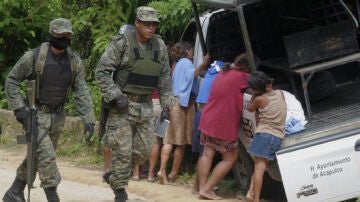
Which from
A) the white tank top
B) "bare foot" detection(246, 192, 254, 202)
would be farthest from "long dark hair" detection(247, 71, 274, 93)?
"bare foot" detection(246, 192, 254, 202)

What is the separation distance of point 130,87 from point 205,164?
165 centimetres

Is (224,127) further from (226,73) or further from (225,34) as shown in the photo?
(225,34)

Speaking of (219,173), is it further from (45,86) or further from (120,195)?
(45,86)

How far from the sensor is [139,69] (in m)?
7.54

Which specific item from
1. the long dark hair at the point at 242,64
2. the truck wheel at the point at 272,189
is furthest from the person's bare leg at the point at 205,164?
the long dark hair at the point at 242,64

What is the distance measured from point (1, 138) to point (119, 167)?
5.49m

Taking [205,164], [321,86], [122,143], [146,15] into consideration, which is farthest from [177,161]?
[146,15]

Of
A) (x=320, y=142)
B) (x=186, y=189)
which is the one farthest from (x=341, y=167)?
(x=186, y=189)

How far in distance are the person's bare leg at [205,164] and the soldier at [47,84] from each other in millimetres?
1632

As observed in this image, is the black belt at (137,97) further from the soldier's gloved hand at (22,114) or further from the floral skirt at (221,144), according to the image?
the floral skirt at (221,144)

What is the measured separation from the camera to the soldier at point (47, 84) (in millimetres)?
7387

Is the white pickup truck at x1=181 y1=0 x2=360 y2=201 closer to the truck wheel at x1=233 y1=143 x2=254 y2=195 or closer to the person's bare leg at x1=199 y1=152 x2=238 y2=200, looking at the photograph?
the truck wheel at x1=233 y1=143 x2=254 y2=195

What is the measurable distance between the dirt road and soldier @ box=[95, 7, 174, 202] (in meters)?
1.00

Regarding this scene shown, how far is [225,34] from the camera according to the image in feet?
32.5
